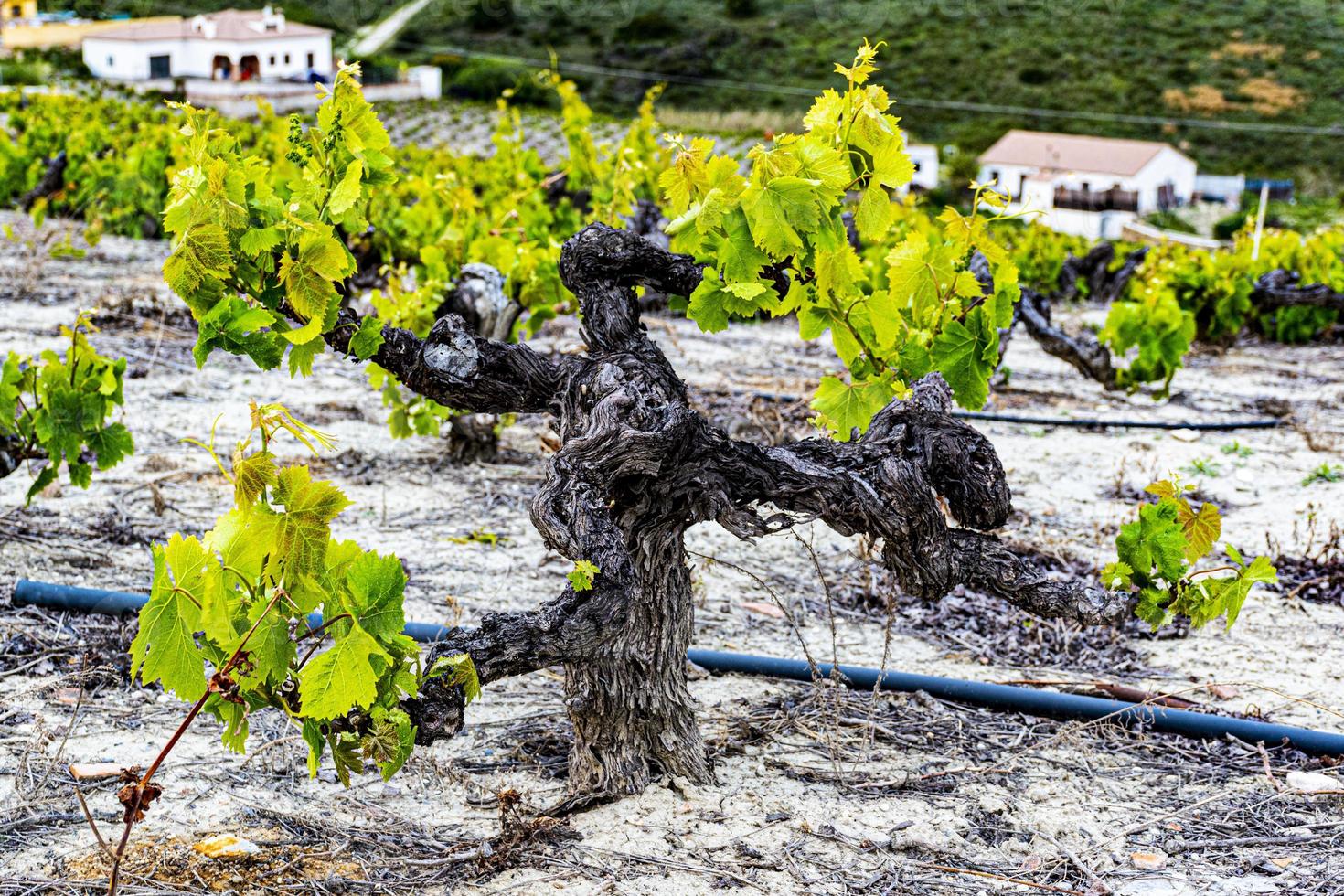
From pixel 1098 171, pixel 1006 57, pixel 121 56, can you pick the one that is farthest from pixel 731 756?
pixel 1006 57

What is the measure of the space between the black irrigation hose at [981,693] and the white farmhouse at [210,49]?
125ft

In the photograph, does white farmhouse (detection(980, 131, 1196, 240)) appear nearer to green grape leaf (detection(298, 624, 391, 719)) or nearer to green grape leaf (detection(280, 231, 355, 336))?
green grape leaf (detection(280, 231, 355, 336))

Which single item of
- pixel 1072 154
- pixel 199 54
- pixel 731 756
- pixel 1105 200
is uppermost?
pixel 199 54

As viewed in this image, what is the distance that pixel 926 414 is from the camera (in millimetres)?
2902

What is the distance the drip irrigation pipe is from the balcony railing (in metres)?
25.6

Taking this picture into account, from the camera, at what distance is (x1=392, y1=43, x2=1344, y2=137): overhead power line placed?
37.0 meters

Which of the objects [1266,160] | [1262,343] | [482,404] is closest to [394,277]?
[482,404]

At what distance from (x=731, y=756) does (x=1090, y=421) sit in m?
4.42

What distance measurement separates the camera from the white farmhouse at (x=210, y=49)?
3938 centimetres

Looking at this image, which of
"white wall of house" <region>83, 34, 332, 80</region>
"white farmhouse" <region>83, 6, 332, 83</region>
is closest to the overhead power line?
"white wall of house" <region>83, 34, 332, 80</region>

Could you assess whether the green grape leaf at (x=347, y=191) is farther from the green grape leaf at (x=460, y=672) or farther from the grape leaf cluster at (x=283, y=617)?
the green grape leaf at (x=460, y=672)

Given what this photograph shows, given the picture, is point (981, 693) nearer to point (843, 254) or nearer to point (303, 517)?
point (843, 254)

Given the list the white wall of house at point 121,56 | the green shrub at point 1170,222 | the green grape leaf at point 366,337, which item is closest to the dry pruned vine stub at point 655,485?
the green grape leaf at point 366,337

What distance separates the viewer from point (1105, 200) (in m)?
32.2
